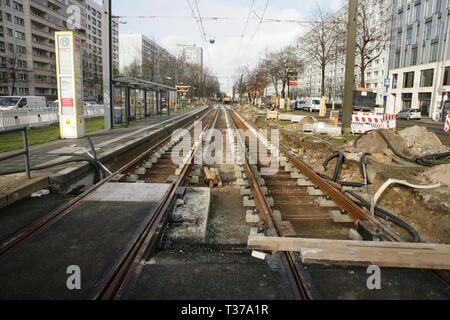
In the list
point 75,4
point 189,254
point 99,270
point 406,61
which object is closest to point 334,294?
point 189,254

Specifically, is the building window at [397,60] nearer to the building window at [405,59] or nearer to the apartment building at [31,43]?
the building window at [405,59]

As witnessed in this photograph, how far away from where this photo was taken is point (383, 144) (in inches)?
382

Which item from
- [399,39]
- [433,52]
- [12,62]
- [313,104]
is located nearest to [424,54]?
[433,52]

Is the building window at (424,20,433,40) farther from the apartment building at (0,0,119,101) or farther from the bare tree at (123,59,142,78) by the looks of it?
the apartment building at (0,0,119,101)

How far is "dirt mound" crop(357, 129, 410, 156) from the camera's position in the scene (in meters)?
9.56

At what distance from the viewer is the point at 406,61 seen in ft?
158

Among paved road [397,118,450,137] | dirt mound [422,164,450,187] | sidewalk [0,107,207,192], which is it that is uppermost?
paved road [397,118,450,137]

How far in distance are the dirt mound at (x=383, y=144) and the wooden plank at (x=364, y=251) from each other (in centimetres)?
662

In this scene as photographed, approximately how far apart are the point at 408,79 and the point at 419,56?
3.76m

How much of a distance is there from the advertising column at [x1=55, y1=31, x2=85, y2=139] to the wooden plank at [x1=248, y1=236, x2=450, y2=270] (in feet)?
37.8

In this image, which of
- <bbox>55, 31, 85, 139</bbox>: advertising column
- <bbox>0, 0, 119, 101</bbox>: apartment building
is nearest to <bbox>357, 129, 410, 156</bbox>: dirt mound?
<bbox>55, 31, 85, 139</bbox>: advertising column

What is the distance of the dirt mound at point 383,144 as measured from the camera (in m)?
9.56

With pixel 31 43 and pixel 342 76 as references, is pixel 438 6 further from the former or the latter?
pixel 31 43
